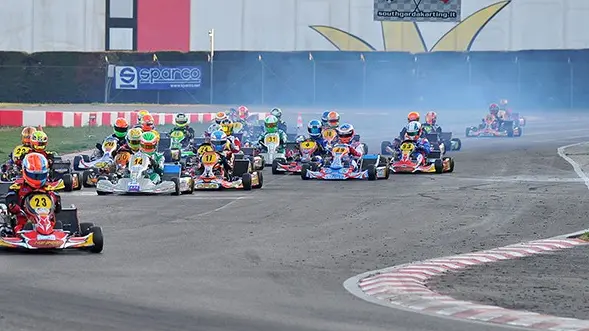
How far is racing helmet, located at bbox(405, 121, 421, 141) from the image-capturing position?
2586 cm

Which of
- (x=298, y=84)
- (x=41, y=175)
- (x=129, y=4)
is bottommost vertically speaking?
(x=41, y=175)

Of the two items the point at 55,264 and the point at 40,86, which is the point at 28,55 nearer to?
the point at 40,86

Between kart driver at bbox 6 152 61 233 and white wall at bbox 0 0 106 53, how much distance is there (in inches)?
1676

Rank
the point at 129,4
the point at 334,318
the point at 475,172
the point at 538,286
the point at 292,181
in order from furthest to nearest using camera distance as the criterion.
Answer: the point at 129,4 → the point at 475,172 → the point at 292,181 → the point at 538,286 → the point at 334,318

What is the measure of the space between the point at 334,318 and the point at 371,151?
24370 mm

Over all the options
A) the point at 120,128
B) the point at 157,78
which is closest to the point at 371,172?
the point at 120,128

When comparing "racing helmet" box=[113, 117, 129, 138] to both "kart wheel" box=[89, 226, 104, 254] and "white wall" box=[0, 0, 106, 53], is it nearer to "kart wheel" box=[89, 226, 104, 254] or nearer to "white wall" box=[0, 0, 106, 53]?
"kart wheel" box=[89, 226, 104, 254]

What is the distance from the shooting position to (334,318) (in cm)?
878

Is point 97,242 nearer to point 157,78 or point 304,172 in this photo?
point 304,172

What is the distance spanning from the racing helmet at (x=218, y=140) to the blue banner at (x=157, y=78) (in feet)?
90.0

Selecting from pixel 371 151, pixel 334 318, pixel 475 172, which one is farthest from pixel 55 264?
pixel 371 151

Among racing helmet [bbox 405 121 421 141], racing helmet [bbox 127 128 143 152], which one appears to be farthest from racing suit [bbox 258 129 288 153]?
racing helmet [bbox 127 128 143 152]

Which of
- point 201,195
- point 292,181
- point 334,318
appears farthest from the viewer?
point 292,181

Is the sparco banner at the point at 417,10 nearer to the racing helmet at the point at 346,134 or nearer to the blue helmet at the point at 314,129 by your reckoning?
the blue helmet at the point at 314,129
